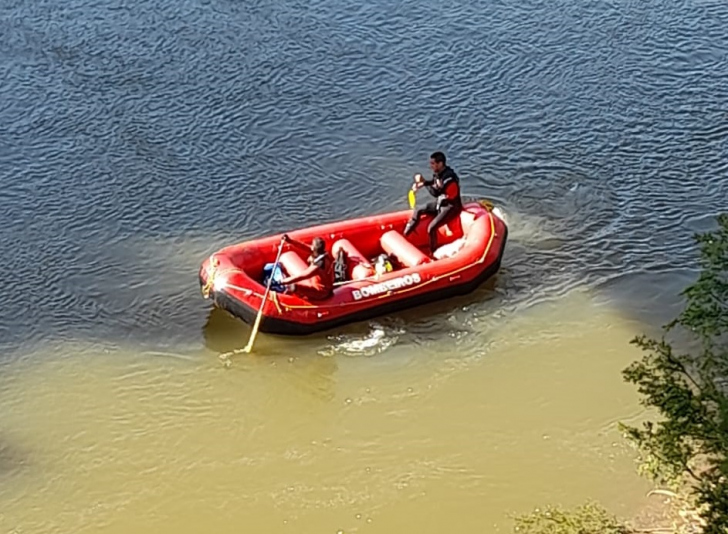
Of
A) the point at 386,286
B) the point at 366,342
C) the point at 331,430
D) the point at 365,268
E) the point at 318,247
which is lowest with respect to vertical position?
the point at 331,430

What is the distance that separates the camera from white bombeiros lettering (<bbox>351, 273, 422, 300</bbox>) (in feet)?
43.3

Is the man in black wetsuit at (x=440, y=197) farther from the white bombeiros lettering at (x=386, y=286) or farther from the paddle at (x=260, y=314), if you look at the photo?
the paddle at (x=260, y=314)

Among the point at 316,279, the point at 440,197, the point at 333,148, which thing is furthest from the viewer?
the point at 333,148

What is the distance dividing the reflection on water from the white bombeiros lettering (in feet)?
1.56

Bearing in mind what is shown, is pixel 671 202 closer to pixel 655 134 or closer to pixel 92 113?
pixel 655 134

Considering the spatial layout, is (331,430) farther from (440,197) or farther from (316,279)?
(440,197)

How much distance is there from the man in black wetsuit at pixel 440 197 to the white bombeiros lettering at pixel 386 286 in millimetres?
1070

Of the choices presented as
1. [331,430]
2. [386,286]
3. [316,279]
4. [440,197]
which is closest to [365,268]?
[386,286]

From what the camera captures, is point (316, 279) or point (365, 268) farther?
point (365, 268)

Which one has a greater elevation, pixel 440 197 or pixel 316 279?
pixel 440 197

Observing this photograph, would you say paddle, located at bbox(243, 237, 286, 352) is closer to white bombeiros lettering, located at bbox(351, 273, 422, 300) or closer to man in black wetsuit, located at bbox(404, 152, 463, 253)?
white bombeiros lettering, located at bbox(351, 273, 422, 300)

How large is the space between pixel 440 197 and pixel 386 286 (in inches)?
62.8

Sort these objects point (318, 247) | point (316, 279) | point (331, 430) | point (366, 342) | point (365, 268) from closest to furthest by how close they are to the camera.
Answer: point (331, 430) → point (318, 247) → point (316, 279) → point (366, 342) → point (365, 268)

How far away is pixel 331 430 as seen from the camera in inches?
477
